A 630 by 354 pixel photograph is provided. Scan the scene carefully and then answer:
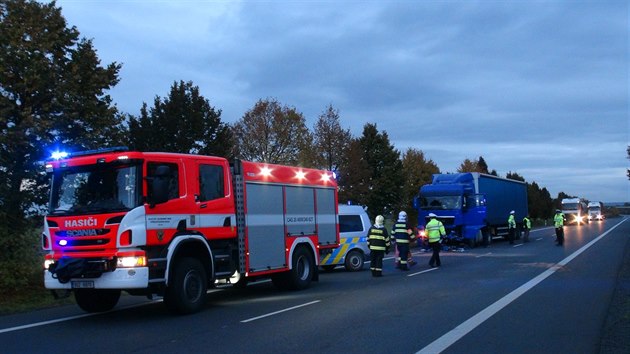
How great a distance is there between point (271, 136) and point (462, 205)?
14.4 metres

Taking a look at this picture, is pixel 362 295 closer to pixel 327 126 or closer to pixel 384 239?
pixel 384 239

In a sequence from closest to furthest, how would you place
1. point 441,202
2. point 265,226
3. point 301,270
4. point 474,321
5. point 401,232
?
point 474,321, point 265,226, point 301,270, point 401,232, point 441,202

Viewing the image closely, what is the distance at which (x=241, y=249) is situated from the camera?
477 inches

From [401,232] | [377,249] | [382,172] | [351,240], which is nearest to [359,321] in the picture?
[377,249]

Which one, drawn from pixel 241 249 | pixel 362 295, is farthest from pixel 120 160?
pixel 362 295

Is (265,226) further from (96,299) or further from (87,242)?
(87,242)

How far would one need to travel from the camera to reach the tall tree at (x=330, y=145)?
3769cm

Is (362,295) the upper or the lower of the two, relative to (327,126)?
lower

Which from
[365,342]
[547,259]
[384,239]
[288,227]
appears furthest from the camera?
[547,259]

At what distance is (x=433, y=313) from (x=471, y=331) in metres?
1.57

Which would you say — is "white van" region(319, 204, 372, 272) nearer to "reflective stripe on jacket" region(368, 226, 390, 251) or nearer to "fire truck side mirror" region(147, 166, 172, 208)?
"reflective stripe on jacket" region(368, 226, 390, 251)

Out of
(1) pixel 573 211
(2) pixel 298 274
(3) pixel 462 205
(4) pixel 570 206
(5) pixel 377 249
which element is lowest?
(2) pixel 298 274

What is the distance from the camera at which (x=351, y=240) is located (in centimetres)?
1902

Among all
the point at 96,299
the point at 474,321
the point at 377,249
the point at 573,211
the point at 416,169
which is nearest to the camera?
the point at 474,321
